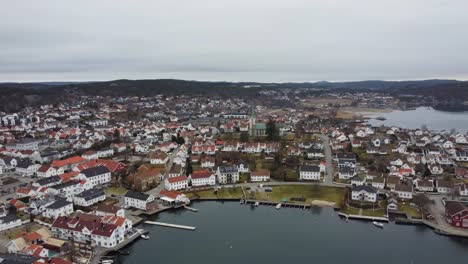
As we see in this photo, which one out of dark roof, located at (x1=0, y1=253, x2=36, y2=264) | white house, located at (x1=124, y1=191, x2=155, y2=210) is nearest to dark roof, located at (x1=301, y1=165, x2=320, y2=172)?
white house, located at (x1=124, y1=191, x2=155, y2=210)

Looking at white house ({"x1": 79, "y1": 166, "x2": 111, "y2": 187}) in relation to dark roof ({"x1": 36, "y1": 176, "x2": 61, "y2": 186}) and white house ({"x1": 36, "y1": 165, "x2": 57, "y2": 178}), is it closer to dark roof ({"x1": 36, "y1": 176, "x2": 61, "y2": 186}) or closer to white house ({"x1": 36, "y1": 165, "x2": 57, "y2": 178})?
dark roof ({"x1": 36, "y1": 176, "x2": 61, "y2": 186})

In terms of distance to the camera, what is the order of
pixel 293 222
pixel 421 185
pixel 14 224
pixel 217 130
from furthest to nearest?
pixel 217 130 < pixel 421 185 < pixel 293 222 < pixel 14 224

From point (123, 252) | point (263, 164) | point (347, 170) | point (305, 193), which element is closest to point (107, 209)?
point (123, 252)

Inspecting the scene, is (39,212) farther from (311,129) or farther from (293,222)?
(311,129)

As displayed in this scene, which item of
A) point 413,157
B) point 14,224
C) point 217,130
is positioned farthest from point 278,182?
point 217,130

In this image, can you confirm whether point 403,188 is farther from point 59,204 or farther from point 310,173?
point 59,204

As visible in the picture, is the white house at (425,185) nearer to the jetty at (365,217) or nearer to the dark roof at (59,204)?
the jetty at (365,217)
